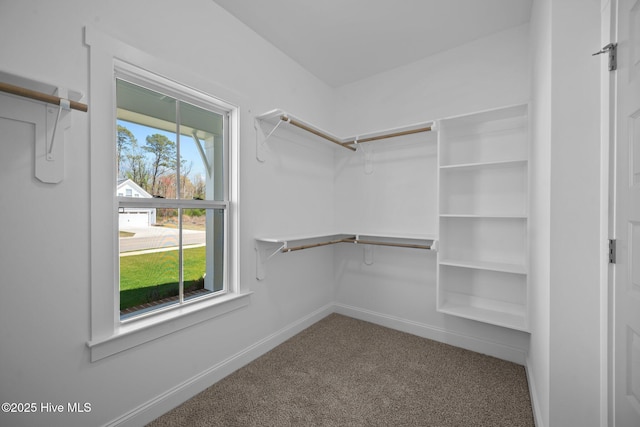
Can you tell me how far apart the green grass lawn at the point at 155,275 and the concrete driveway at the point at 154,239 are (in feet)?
0.16

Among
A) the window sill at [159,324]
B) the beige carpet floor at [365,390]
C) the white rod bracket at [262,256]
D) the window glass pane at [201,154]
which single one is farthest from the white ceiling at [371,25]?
the beige carpet floor at [365,390]

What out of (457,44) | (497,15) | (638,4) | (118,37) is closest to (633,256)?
(638,4)

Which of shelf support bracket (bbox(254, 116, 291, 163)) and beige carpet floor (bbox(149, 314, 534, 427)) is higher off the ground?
shelf support bracket (bbox(254, 116, 291, 163))

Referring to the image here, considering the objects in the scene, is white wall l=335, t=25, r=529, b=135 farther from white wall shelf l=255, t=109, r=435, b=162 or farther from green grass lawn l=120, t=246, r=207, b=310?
green grass lawn l=120, t=246, r=207, b=310

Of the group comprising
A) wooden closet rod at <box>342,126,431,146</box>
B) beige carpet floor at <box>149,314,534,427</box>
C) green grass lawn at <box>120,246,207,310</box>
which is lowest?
beige carpet floor at <box>149,314,534,427</box>

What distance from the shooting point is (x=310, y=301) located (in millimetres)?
2857

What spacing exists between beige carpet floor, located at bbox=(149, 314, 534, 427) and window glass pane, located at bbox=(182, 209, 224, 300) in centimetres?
69

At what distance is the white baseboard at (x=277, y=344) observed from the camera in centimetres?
154

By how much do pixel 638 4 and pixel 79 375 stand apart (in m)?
2.72

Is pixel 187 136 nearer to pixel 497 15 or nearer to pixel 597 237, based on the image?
pixel 597 237

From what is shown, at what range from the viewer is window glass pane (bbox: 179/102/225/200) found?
6.02 ft

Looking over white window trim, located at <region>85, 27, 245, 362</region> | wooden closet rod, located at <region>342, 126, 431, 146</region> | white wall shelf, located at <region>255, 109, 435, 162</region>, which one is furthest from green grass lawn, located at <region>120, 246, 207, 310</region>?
wooden closet rod, located at <region>342, 126, 431, 146</region>

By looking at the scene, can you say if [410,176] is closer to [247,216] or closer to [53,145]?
[247,216]

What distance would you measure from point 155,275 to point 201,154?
0.86 m
